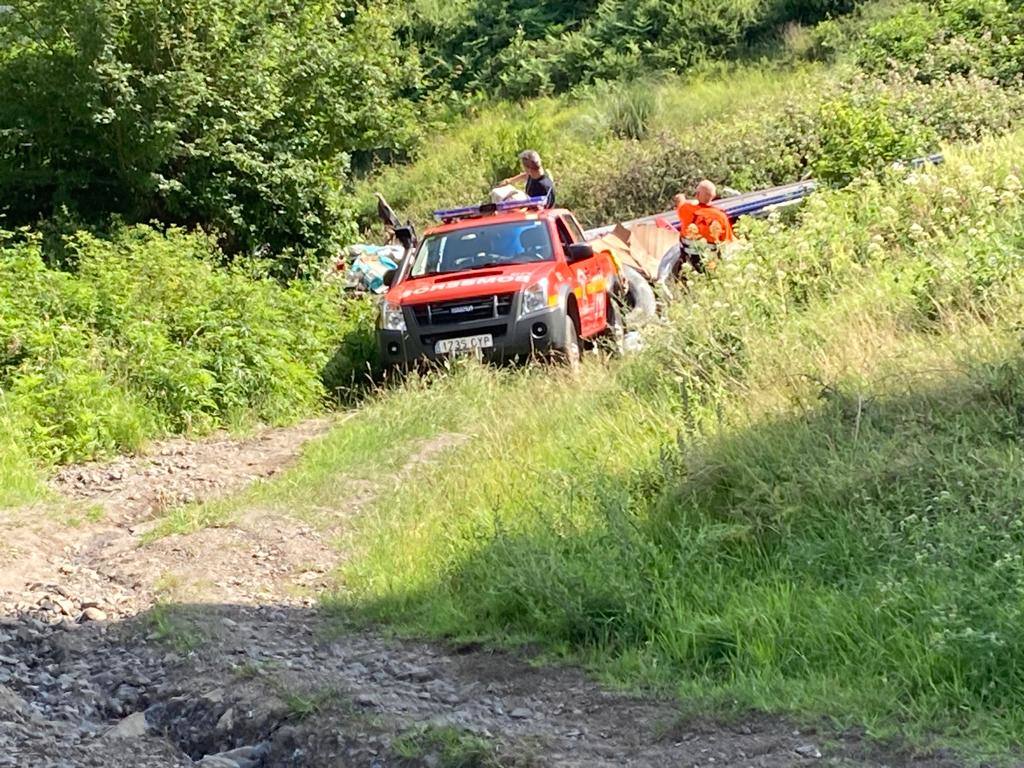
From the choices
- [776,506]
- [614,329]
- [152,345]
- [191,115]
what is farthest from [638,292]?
[776,506]

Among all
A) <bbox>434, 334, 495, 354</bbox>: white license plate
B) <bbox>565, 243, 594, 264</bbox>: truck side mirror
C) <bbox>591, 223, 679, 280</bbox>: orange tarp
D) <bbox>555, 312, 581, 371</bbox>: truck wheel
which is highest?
<bbox>565, 243, 594, 264</bbox>: truck side mirror

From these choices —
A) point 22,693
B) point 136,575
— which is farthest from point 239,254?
point 22,693

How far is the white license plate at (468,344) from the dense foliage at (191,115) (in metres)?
5.44

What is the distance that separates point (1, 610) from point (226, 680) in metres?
1.78

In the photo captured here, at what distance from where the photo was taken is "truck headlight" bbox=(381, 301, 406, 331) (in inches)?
476

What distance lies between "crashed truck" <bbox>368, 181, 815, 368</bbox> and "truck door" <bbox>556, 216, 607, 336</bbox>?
11 mm

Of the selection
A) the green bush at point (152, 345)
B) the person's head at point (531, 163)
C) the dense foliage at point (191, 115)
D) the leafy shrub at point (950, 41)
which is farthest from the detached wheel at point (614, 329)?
the leafy shrub at point (950, 41)

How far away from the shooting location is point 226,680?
5113mm

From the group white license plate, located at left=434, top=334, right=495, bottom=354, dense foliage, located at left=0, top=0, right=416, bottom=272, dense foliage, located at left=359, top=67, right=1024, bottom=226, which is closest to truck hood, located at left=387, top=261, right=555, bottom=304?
white license plate, located at left=434, top=334, right=495, bottom=354

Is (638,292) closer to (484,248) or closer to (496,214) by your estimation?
(496,214)

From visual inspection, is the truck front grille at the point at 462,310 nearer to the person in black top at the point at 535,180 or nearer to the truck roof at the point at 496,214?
the truck roof at the point at 496,214

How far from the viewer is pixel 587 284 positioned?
12.7m

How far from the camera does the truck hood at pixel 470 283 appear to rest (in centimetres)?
1184

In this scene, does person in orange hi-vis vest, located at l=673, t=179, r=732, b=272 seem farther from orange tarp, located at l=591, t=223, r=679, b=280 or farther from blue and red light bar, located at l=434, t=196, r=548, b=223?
blue and red light bar, located at l=434, t=196, r=548, b=223
